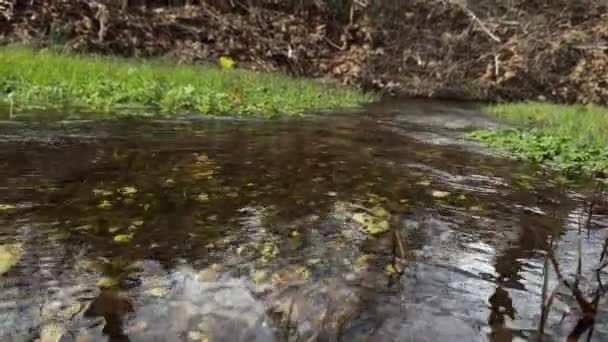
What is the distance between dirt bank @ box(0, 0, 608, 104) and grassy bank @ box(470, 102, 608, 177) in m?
5.29

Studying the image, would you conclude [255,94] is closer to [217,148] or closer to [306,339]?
[217,148]

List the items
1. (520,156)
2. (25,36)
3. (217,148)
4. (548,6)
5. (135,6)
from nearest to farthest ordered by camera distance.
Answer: (217,148)
(520,156)
(25,36)
(135,6)
(548,6)

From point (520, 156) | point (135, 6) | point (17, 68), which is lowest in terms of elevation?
point (520, 156)

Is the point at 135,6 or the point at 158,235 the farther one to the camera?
the point at 135,6

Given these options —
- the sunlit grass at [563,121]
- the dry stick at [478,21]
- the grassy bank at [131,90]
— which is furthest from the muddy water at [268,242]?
the dry stick at [478,21]

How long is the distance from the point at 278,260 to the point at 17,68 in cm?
717

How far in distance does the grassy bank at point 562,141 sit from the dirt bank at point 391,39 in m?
5.29

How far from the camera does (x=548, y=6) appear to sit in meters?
17.1

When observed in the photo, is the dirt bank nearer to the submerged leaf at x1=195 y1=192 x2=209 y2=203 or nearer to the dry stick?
the dry stick

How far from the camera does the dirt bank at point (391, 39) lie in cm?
1462

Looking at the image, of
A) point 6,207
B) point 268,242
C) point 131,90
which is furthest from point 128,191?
point 131,90

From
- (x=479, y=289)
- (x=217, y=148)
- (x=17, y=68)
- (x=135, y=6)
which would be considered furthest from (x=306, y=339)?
(x=135, y=6)

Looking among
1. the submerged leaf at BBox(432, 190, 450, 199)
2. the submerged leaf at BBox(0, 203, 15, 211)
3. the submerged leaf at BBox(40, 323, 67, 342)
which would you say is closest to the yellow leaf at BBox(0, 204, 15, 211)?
the submerged leaf at BBox(0, 203, 15, 211)

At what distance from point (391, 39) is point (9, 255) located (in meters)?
15.0
